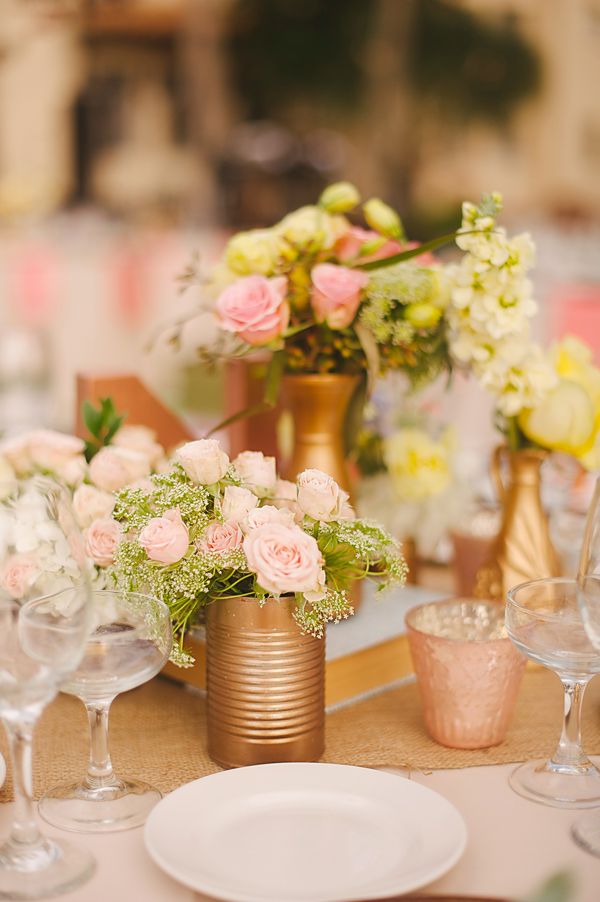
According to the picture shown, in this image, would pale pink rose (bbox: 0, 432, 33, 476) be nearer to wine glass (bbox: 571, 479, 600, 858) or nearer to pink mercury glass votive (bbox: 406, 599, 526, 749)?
pink mercury glass votive (bbox: 406, 599, 526, 749)

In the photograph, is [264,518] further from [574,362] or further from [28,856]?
[574,362]

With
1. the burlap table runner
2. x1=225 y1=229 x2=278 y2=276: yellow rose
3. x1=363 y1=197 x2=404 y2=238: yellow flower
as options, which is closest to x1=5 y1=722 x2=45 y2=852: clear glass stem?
the burlap table runner

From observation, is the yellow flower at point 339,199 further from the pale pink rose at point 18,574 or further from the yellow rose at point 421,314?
the pale pink rose at point 18,574

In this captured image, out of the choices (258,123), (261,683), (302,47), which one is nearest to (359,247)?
(261,683)

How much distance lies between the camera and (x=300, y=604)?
0.77 meters

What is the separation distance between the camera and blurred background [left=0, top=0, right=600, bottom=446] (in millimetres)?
4309

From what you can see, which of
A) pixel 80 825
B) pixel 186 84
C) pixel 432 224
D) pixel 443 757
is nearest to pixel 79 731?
pixel 80 825

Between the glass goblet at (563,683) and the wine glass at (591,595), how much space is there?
0.11ft

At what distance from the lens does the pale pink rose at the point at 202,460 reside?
0.80 m

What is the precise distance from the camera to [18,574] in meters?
0.66

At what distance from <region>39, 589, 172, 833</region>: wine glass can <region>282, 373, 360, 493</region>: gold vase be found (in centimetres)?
34

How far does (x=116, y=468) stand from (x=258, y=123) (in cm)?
474

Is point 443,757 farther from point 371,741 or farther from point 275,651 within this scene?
point 275,651

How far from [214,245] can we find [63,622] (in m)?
3.50
